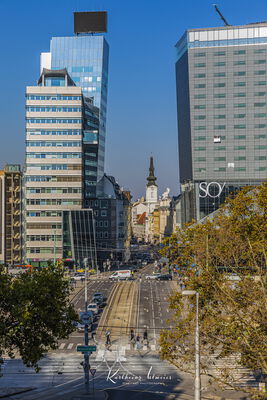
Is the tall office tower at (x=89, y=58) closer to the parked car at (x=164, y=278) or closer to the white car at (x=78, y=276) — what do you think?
the white car at (x=78, y=276)

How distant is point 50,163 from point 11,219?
20.3 metres

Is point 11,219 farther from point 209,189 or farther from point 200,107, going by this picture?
point 200,107

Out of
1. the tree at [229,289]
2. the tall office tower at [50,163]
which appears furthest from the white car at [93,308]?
the tall office tower at [50,163]

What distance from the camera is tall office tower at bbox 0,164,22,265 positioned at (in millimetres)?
151500

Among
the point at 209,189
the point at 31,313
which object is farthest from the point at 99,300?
the point at 209,189

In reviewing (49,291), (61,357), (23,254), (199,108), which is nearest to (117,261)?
(23,254)

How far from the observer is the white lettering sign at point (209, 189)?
151375mm

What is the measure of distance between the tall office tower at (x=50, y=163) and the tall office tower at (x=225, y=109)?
104 ft

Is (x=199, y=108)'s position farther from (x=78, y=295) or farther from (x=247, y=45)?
(x=78, y=295)

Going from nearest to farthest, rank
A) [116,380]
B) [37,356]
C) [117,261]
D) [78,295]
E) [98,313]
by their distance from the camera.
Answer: [37,356]
[116,380]
[98,313]
[78,295]
[117,261]

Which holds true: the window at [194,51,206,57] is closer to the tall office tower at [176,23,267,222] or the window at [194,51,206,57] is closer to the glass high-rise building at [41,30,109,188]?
the tall office tower at [176,23,267,222]

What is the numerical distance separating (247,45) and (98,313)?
96.4m

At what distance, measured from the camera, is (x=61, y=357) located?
58125 mm

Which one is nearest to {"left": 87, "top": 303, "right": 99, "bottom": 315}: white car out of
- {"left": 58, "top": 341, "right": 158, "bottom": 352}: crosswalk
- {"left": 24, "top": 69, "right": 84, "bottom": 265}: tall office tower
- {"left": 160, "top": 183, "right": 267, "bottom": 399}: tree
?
{"left": 58, "top": 341, "right": 158, "bottom": 352}: crosswalk
